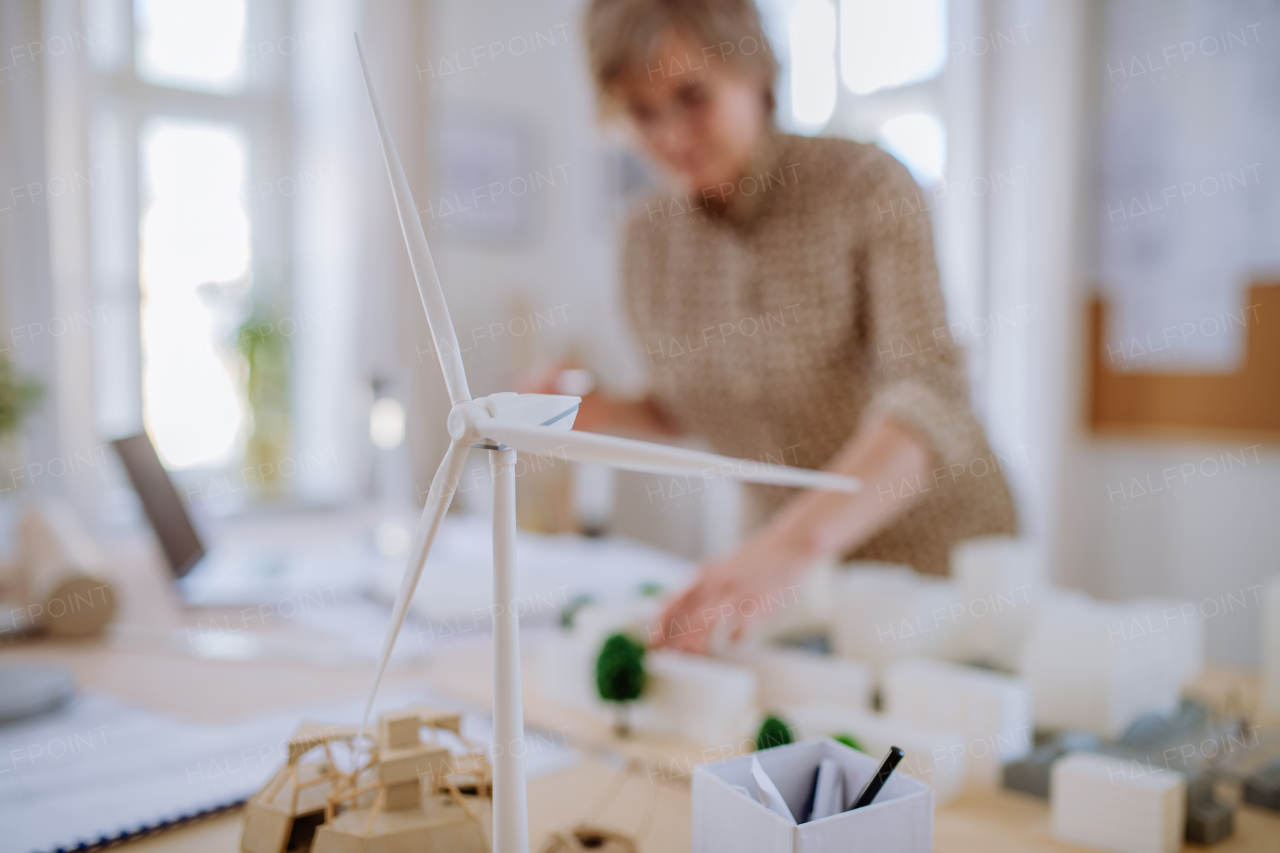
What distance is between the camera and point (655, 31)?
146 cm

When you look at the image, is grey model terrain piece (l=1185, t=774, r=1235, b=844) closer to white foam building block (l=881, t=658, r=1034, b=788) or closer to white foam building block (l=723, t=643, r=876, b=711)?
white foam building block (l=881, t=658, r=1034, b=788)

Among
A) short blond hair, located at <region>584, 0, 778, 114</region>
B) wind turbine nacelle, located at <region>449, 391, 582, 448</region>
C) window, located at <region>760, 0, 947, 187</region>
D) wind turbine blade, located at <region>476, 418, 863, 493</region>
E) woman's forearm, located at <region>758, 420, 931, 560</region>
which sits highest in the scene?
window, located at <region>760, 0, 947, 187</region>

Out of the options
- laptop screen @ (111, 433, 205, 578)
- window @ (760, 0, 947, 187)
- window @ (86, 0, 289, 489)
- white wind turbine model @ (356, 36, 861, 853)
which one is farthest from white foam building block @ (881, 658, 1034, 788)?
window @ (86, 0, 289, 489)

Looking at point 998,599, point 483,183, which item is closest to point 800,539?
point 998,599

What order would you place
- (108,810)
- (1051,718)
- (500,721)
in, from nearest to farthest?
1. (500,721)
2. (108,810)
3. (1051,718)

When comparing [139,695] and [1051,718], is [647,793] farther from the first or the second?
[139,695]

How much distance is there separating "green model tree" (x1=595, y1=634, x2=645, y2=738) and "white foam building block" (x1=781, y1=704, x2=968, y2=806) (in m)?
0.19

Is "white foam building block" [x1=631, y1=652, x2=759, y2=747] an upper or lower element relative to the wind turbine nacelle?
lower

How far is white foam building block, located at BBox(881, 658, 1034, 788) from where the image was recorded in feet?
2.89

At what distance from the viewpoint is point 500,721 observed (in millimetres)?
584

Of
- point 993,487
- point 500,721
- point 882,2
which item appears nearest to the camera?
point 500,721

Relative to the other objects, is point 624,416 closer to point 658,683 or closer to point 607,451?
point 658,683

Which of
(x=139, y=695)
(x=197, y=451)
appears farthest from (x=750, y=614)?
(x=197, y=451)

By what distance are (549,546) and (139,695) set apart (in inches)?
39.9
